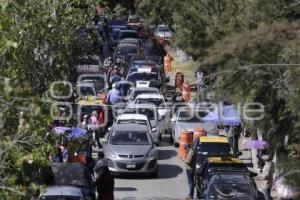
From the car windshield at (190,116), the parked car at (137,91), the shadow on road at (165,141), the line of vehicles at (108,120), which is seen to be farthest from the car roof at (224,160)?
the parked car at (137,91)

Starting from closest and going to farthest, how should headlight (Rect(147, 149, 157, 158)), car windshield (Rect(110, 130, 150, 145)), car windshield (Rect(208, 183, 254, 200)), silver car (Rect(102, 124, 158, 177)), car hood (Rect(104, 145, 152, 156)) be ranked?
car windshield (Rect(208, 183, 254, 200)), silver car (Rect(102, 124, 158, 177)), car hood (Rect(104, 145, 152, 156)), headlight (Rect(147, 149, 157, 158)), car windshield (Rect(110, 130, 150, 145))

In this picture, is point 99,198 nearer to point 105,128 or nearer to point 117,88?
point 105,128

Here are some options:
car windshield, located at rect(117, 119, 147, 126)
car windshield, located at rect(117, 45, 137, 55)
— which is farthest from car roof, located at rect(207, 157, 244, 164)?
car windshield, located at rect(117, 45, 137, 55)

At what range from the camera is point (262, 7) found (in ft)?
61.8

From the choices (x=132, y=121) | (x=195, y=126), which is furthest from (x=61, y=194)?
(x=195, y=126)

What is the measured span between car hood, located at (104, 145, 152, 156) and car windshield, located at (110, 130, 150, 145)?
0.32 m

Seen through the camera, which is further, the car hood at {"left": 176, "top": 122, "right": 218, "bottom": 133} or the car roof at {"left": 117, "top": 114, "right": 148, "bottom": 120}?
the car hood at {"left": 176, "top": 122, "right": 218, "bottom": 133}

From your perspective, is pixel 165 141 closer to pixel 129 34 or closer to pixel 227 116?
pixel 227 116

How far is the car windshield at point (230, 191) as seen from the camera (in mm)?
20844

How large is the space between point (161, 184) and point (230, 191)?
5983mm

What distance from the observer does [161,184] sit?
1056 inches

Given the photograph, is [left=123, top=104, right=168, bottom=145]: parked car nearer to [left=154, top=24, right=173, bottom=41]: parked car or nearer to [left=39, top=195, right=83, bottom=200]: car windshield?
[left=39, top=195, right=83, bottom=200]: car windshield

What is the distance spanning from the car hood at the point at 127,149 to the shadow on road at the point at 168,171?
3.52 feet

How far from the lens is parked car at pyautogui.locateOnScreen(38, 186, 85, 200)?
1902 cm
